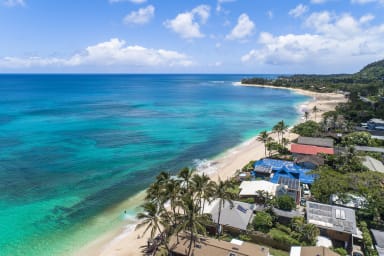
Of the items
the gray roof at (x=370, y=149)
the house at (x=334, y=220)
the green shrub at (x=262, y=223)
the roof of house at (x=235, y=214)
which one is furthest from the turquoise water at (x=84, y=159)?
the gray roof at (x=370, y=149)

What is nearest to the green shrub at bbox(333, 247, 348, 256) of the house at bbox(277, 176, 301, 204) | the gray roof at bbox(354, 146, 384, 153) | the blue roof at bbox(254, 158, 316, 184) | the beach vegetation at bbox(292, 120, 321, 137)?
the house at bbox(277, 176, 301, 204)

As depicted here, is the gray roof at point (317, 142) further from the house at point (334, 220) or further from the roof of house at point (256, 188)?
the house at point (334, 220)

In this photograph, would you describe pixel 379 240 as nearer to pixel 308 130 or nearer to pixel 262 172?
pixel 262 172

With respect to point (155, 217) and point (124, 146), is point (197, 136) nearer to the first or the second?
point (124, 146)

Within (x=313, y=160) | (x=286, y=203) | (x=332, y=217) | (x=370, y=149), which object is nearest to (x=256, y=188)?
(x=286, y=203)

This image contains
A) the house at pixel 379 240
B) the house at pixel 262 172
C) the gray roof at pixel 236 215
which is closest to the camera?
the house at pixel 379 240

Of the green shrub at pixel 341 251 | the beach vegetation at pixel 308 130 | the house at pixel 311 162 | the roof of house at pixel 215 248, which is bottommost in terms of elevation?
the green shrub at pixel 341 251
